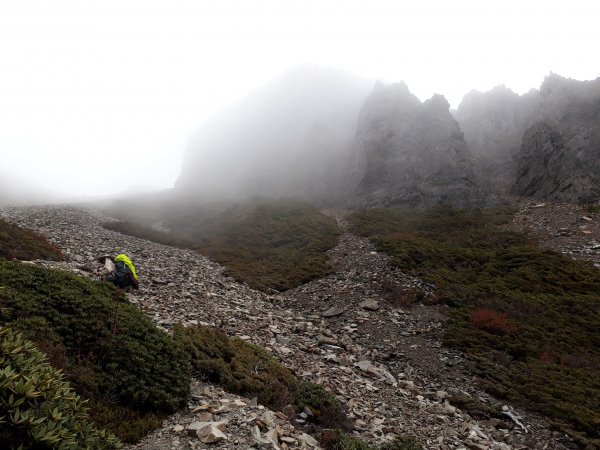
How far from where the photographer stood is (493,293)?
20547mm

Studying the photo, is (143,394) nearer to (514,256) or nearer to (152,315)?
(152,315)

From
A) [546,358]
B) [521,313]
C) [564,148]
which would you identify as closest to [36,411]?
[546,358]

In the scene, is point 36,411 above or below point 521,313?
above

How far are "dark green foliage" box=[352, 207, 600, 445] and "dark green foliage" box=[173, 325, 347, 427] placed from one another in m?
7.41

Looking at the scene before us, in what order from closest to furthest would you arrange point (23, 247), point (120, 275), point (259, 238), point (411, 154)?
point (120, 275)
point (23, 247)
point (259, 238)
point (411, 154)

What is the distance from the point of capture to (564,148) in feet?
170

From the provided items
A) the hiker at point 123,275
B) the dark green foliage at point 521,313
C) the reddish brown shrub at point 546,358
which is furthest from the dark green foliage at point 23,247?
the reddish brown shrub at point 546,358

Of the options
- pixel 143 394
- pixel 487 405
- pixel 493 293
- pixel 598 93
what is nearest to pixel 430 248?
pixel 493 293

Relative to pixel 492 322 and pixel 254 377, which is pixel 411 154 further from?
pixel 254 377

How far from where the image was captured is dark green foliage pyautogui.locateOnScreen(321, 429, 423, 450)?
27.0 feet

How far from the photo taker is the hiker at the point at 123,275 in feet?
53.9

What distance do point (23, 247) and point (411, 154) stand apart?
6181cm

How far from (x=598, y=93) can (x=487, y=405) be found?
6679 cm

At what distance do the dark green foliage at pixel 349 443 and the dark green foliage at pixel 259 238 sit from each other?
15.8 metres
